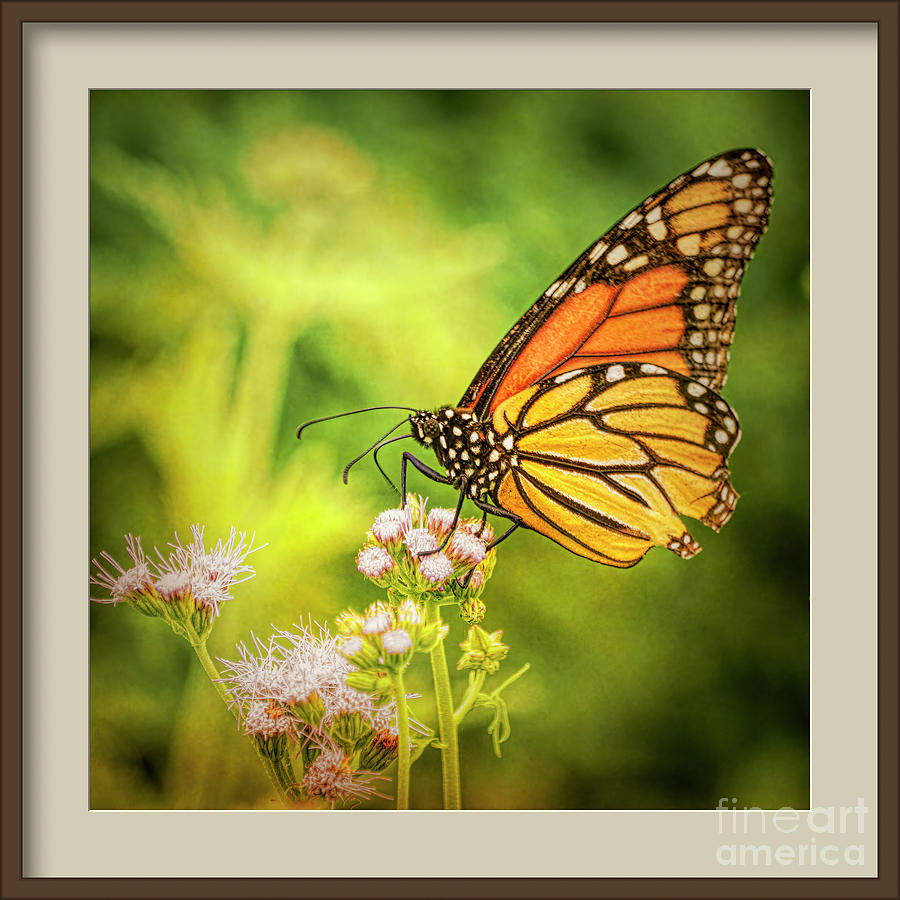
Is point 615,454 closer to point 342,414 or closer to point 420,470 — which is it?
point 420,470

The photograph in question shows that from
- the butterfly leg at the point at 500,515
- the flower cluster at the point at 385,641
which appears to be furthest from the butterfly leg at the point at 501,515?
the flower cluster at the point at 385,641

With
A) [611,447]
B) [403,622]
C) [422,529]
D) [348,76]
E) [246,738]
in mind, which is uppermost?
[348,76]

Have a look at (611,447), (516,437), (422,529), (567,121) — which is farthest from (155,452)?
(567,121)

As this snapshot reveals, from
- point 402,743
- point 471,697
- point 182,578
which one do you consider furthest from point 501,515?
point 182,578

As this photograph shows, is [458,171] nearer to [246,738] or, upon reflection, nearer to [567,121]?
[567,121]

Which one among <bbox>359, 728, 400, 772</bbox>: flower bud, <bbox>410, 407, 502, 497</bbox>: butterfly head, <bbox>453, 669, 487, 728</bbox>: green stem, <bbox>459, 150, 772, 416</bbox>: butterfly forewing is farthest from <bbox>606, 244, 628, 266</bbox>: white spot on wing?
<bbox>359, 728, 400, 772</bbox>: flower bud

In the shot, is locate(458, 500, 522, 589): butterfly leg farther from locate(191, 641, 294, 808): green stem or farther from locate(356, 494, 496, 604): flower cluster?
locate(191, 641, 294, 808): green stem
